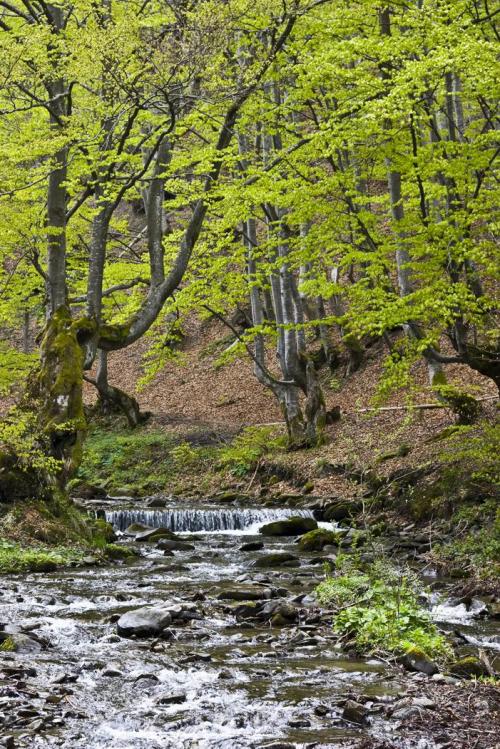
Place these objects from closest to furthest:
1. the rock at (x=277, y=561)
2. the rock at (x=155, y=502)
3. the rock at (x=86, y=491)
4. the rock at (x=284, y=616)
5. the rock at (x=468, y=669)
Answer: the rock at (x=468, y=669) → the rock at (x=284, y=616) → the rock at (x=277, y=561) → the rock at (x=155, y=502) → the rock at (x=86, y=491)

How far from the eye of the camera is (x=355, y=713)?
448 centimetres

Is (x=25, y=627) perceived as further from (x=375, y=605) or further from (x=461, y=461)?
(x=461, y=461)

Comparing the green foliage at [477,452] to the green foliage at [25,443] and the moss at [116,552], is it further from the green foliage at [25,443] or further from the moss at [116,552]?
the green foliage at [25,443]

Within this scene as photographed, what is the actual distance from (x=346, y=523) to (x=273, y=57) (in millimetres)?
7905

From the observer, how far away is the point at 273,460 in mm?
17500

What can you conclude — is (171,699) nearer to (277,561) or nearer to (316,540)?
(277,561)

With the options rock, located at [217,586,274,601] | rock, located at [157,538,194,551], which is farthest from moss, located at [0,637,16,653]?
rock, located at [157,538,194,551]

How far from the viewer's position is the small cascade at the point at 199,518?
14.3 metres

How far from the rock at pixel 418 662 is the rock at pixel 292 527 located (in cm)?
744

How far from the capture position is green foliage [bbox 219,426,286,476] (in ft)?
59.2

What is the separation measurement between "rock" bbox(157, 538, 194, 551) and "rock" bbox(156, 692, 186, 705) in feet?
23.0

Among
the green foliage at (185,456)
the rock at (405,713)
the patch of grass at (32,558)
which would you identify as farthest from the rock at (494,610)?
the green foliage at (185,456)

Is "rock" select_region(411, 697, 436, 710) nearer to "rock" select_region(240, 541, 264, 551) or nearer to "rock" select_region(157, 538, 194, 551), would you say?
"rock" select_region(240, 541, 264, 551)

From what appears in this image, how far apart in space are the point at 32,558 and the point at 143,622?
338 cm
